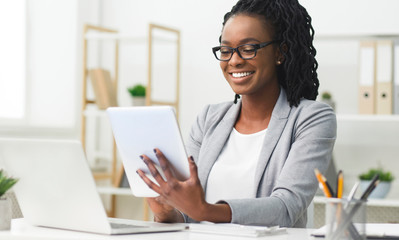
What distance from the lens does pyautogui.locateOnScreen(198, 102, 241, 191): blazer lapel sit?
169 centimetres

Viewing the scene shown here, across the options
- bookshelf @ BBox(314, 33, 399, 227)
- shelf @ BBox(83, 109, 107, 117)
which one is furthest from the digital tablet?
shelf @ BBox(83, 109, 107, 117)

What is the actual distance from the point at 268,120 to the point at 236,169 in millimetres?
175

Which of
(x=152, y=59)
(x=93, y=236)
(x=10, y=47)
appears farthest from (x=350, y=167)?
(x=93, y=236)

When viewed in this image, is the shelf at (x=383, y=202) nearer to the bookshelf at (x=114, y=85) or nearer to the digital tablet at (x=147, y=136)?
the bookshelf at (x=114, y=85)

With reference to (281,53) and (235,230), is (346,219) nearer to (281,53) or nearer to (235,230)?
(235,230)

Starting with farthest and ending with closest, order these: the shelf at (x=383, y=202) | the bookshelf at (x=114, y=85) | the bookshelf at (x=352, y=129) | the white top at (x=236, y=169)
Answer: the bookshelf at (x=114, y=85)
the bookshelf at (x=352, y=129)
the shelf at (x=383, y=202)
the white top at (x=236, y=169)

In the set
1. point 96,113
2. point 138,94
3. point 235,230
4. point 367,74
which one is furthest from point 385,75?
point 235,230

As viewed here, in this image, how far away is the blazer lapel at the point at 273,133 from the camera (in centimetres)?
159

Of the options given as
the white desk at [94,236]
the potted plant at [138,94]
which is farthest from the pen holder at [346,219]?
the potted plant at [138,94]

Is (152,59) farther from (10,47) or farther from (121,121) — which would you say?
(121,121)

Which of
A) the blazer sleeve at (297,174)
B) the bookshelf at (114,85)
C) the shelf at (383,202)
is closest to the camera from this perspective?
A: the blazer sleeve at (297,174)

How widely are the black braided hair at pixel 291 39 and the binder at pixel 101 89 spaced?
5.82 feet

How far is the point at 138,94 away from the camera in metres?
3.36

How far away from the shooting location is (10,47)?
337 centimetres
